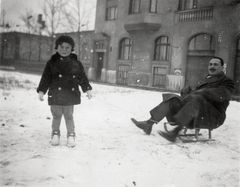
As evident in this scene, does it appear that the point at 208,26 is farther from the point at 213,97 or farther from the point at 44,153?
the point at 44,153

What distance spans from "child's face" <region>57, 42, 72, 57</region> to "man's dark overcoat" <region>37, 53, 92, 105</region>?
53 mm

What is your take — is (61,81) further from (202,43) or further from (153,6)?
(153,6)

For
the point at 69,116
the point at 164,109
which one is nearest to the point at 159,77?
the point at 164,109

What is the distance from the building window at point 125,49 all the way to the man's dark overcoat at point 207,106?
18.8 metres

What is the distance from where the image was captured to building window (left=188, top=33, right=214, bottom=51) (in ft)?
59.3

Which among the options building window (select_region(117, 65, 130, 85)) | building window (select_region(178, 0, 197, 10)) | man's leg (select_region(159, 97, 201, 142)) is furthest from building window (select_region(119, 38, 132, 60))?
man's leg (select_region(159, 97, 201, 142))

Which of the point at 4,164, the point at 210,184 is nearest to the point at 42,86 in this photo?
the point at 4,164

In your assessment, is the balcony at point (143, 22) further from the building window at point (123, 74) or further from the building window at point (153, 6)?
the building window at point (123, 74)

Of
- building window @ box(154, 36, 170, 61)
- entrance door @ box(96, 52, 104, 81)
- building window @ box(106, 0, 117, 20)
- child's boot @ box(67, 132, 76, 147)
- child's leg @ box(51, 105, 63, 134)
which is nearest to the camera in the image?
child's boot @ box(67, 132, 76, 147)

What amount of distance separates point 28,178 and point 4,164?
47 centimetres

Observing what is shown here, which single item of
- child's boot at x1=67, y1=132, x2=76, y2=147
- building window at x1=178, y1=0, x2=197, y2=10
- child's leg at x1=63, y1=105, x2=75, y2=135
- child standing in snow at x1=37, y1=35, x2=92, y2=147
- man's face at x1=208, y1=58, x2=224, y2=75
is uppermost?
building window at x1=178, y1=0, x2=197, y2=10

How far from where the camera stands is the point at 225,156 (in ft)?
14.1

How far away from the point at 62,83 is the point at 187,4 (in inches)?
666

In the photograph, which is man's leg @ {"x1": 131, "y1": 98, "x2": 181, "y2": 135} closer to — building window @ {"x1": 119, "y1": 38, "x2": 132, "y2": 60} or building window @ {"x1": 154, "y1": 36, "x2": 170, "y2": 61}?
building window @ {"x1": 154, "y1": 36, "x2": 170, "y2": 61}
